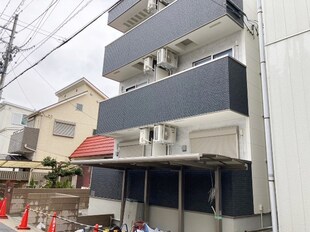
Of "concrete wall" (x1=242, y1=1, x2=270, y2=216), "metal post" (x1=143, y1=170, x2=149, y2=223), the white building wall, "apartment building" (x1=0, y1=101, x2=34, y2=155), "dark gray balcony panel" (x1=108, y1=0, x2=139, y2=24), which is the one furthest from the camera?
"apartment building" (x1=0, y1=101, x2=34, y2=155)

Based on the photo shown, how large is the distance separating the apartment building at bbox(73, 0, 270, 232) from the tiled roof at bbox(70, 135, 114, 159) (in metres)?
4.65

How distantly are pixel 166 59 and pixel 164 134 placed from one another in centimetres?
269

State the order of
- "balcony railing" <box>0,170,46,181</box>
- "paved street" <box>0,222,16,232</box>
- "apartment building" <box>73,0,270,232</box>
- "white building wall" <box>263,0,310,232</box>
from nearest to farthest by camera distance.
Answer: "white building wall" <box>263,0,310,232</box>
"apartment building" <box>73,0,270,232</box>
"paved street" <box>0,222,16,232</box>
"balcony railing" <box>0,170,46,181</box>

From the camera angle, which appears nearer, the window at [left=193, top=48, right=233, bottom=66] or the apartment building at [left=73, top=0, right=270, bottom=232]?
the apartment building at [left=73, top=0, right=270, bottom=232]

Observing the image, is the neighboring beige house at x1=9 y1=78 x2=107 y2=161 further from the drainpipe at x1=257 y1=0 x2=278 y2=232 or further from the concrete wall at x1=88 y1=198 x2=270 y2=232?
the drainpipe at x1=257 y1=0 x2=278 y2=232

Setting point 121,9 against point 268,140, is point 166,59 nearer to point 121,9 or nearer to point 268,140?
point 121,9

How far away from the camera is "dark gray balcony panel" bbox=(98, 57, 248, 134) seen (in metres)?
7.09

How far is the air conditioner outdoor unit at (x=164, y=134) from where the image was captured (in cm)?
870

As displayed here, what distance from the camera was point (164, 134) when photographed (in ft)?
28.8

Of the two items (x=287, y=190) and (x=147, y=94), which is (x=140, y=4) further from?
(x=287, y=190)

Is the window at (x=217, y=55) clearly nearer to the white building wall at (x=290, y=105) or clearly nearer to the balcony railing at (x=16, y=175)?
the white building wall at (x=290, y=105)

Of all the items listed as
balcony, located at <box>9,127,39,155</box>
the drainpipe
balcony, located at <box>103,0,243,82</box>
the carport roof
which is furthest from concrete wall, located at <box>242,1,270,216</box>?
balcony, located at <box>9,127,39,155</box>

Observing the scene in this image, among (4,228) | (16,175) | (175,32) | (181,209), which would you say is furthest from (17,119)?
(181,209)

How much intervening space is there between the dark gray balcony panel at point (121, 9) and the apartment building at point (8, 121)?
65.0 ft
